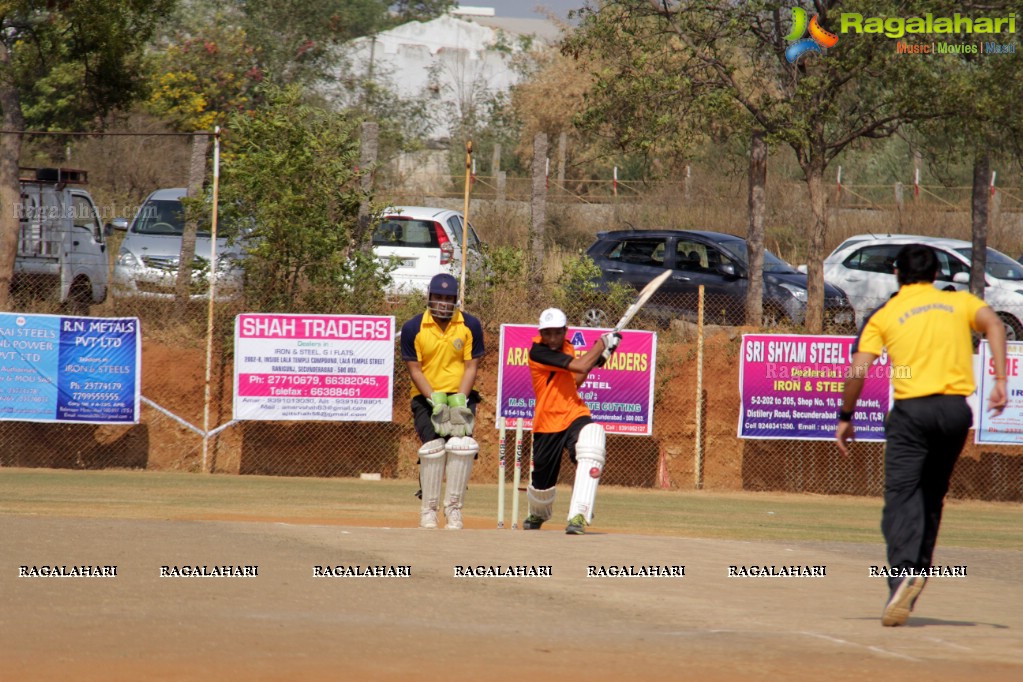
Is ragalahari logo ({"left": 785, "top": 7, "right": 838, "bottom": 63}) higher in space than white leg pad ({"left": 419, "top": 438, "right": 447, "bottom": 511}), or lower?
higher

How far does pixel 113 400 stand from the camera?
1827cm

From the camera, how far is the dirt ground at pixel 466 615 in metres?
5.80

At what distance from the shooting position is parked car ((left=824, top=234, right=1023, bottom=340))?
21812mm

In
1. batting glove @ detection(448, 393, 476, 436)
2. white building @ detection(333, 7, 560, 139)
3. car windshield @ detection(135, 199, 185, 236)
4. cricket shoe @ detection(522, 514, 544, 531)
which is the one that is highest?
white building @ detection(333, 7, 560, 139)

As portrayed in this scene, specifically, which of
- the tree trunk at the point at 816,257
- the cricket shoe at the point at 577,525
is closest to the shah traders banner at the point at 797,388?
the tree trunk at the point at 816,257

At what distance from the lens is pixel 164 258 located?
69.7ft

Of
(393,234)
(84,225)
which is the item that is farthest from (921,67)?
(84,225)

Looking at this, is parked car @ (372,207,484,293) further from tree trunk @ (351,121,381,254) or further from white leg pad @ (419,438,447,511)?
white leg pad @ (419,438,447,511)

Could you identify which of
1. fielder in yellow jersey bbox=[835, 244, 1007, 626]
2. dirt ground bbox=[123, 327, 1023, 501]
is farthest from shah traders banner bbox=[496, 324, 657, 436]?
fielder in yellow jersey bbox=[835, 244, 1007, 626]

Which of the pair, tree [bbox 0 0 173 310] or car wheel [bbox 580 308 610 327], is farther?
car wheel [bbox 580 308 610 327]

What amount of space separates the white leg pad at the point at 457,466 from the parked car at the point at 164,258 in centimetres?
985

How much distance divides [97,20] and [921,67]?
41.7ft

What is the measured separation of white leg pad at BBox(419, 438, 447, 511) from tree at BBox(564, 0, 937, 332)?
10.9m

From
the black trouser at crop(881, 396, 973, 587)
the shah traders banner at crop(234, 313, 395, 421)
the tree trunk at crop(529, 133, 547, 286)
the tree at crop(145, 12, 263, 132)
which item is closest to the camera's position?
the black trouser at crop(881, 396, 973, 587)
